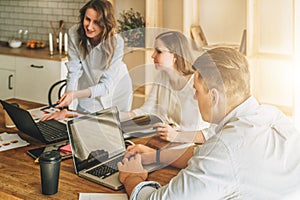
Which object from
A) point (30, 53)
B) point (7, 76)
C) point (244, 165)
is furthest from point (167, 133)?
point (7, 76)

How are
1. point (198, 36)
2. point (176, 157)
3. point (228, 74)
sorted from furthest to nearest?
point (198, 36)
point (176, 157)
point (228, 74)

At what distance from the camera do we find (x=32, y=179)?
5.99 ft

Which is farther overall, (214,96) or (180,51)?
(180,51)

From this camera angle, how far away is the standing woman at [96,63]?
116 inches

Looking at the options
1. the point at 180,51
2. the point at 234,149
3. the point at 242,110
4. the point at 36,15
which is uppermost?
the point at 36,15

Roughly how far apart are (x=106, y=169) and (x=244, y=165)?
76 centimetres

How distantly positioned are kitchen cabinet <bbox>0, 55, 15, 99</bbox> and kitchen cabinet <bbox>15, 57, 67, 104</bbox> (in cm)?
8

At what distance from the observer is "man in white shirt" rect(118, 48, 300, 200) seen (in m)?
1.33

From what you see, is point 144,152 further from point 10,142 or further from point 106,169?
point 10,142

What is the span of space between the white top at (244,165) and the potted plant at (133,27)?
2927mm

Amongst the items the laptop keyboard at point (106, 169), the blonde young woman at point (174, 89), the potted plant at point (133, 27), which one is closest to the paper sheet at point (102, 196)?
the laptop keyboard at point (106, 169)

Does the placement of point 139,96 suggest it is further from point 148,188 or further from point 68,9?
point 148,188

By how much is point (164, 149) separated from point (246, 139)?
772 millimetres

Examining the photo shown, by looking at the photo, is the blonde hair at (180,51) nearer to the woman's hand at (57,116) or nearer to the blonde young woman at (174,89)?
the blonde young woman at (174,89)
